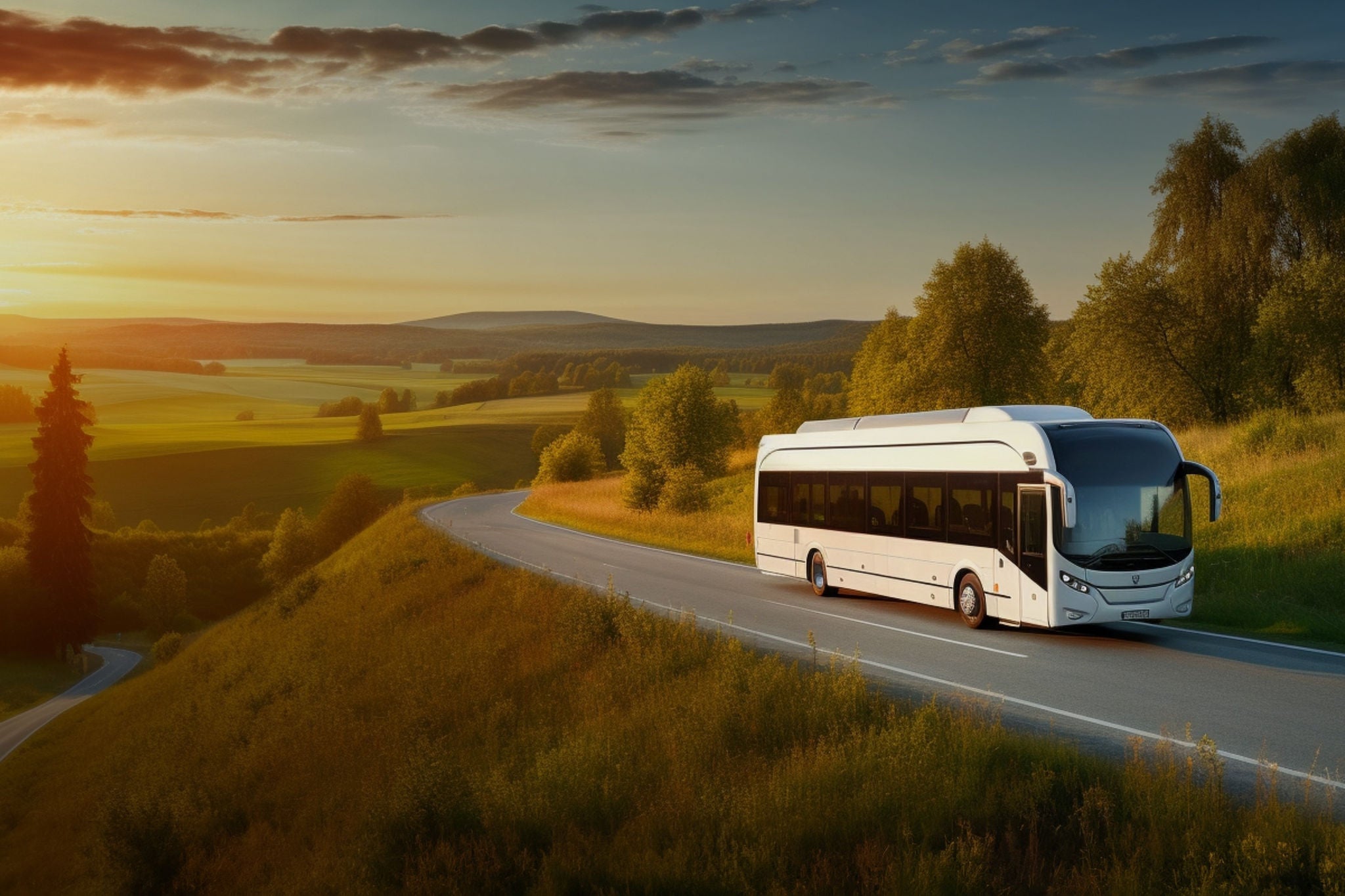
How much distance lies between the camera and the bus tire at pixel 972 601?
16266 mm

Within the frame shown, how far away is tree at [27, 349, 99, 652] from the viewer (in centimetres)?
8138

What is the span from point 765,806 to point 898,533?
10.7 m

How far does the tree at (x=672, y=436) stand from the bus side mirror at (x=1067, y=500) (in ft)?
109

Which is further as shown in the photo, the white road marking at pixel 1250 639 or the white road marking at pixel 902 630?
the white road marking at pixel 902 630

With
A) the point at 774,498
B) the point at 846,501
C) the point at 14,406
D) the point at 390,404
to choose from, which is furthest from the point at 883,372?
the point at 14,406

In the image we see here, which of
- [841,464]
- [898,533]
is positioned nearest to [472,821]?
[898,533]

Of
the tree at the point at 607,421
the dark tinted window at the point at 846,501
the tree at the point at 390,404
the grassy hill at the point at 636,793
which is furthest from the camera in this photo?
the tree at the point at 390,404

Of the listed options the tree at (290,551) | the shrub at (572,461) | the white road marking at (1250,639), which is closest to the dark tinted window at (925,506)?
the white road marking at (1250,639)

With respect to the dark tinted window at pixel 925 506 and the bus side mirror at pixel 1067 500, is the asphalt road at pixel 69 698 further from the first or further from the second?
the bus side mirror at pixel 1067 500

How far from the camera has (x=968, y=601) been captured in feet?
54.3

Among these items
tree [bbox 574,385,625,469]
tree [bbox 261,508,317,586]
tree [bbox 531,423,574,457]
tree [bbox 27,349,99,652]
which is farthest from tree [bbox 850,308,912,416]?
tree [bbox 27,349,99,652]

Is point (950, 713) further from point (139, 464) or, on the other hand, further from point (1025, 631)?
point (139, 464)

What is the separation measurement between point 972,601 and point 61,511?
272ft

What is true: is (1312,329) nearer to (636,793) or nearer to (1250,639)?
(1250,639)
